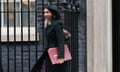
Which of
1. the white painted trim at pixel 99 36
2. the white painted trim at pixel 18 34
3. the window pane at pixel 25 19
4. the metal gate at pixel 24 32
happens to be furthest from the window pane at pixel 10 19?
the white painted trim at pixel 99 36

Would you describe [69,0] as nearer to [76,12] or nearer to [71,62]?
[76,12]

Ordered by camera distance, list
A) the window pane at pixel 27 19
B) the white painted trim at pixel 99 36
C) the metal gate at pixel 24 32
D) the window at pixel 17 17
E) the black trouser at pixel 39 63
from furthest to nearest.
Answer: the window pane at pixel 27 19 < the window at pixel 17 17 < the metal gate at pixel 24 32 < the black trouser at pixel 39 63 < the white painted trim at pixel 99 36

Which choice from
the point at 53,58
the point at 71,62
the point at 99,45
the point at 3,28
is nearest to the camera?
the point at 53,58

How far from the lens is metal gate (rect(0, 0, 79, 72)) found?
34.1 feet

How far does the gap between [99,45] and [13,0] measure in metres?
2.45

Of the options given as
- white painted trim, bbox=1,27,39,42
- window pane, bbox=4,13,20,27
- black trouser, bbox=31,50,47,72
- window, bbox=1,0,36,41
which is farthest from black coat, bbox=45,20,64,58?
window pane, bbox=4,13,20,27

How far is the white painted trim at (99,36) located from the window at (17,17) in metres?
1.44

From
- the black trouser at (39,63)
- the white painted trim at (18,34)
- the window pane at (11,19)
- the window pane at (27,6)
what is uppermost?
the window pane at (27,6)

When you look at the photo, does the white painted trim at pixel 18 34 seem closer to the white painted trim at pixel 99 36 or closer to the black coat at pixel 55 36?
the white painted trim at pixel 99 36

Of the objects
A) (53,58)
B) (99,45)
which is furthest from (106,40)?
(53,58)

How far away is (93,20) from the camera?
31.2 ft

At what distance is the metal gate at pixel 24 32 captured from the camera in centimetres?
1039

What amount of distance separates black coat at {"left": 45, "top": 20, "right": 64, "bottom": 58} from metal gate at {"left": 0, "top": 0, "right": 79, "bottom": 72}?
1.71 meters

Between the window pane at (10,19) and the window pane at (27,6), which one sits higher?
the window pane at (27,6)
